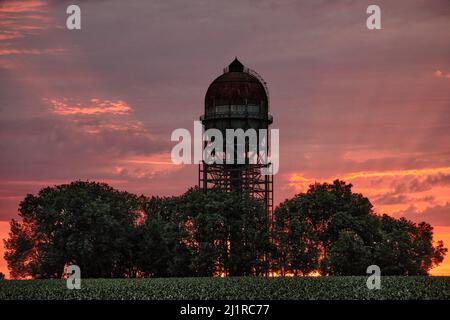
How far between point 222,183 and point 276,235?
10789 mm

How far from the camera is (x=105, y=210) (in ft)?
284

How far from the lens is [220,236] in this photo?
289ft

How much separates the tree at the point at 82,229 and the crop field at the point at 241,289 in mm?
9255

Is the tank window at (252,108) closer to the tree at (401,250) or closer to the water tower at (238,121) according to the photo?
the water tower at (238,121)

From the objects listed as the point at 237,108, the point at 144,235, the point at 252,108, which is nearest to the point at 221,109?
the point at 237,108

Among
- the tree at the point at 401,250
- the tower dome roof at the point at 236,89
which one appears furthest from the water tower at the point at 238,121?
the tree at the point at 401,250

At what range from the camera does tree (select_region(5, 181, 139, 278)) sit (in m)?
85.9

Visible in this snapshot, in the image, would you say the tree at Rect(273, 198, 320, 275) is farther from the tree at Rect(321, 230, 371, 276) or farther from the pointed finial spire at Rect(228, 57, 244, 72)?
the pointed finial spire at Rect(228, 57, 244, 72)

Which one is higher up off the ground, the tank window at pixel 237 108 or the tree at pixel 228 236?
the tank window at pixel 237 108

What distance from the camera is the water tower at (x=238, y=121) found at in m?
94.8

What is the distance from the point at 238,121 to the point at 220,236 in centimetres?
1561

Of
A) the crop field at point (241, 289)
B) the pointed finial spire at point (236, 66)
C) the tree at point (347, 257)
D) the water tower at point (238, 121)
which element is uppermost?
the pointed finial spire at point (236, 66)
